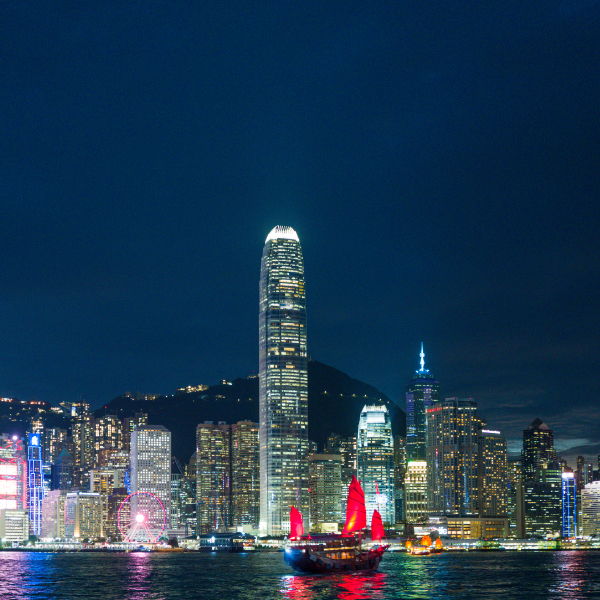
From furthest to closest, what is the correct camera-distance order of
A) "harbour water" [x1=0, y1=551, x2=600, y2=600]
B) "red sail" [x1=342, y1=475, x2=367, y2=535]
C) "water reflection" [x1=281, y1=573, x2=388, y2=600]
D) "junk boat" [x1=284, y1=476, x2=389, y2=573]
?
1. "red sail" [x1=342, y1=475, x2=367, y2=535]
2. "junk boat" [x1=284, y1=476, x2=389, y2=573]
3. "harbour water" [x1=0, y1=551, x2=600, y2=600]
4. "water reflection" [x1=281, y1=573, x2=388, y2=600]

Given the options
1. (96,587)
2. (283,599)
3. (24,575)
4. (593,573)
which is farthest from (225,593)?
(593,573)

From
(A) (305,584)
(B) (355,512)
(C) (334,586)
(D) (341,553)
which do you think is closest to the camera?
(C) (334,586)

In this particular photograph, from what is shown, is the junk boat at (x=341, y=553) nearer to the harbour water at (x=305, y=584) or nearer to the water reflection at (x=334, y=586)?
the water reflection at (x=334, y=586)

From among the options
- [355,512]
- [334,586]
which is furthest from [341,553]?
[334,586]

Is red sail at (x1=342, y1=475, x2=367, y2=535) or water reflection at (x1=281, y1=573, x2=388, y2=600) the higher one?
red sail at (x1=342, y1=475, x2=367, y2=535)

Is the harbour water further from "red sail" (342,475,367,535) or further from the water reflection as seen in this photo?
"red sail" (342,475,367,535)

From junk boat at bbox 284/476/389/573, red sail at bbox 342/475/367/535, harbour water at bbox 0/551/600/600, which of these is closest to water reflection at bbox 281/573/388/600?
harbour water at bbox 0/551/600/600

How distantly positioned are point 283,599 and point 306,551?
114ft

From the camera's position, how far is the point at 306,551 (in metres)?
152

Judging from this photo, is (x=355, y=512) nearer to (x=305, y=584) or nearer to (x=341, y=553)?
(x=341, y=553)

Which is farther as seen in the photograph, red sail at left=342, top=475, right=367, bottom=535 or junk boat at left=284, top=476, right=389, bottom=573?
red sail at left=342, top=475, right=367, bottom=535

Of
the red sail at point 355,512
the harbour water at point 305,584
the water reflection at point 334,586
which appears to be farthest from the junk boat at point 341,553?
the harbour water at point 305,584

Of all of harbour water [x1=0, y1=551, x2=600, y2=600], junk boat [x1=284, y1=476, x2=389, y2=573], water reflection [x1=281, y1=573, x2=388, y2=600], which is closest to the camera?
water reflection [x1=281, y1=573, x2=388, y2=600]

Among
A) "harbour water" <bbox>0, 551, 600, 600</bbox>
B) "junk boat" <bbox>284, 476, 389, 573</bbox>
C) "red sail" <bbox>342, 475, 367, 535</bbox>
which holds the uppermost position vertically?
"red sail" <bbox>342, 475, 367, 535</bbox>
